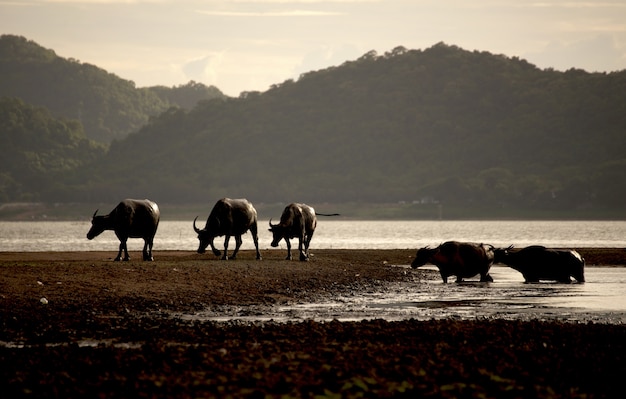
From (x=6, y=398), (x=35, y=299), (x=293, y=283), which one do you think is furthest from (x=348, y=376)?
(x=293, y=283)

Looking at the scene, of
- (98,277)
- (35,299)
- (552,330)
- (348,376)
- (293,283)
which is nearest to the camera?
(348,376)

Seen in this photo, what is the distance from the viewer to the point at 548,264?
36531 mm

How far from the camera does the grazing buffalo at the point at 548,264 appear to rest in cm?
3612

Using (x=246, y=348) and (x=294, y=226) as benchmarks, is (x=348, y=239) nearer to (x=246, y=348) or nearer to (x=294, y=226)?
(x=294, y=226)

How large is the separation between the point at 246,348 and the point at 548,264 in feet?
63.6

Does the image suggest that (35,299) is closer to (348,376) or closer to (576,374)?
(348,376)

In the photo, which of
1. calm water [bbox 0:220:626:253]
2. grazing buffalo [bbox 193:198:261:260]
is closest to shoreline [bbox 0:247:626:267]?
grazing buffalo [bbox 193:198:261:260]

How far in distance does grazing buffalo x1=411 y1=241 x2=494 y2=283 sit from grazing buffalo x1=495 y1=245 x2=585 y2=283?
1043 mm

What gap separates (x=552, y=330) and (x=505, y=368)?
440 centimetres

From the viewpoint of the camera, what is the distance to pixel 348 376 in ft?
56.2

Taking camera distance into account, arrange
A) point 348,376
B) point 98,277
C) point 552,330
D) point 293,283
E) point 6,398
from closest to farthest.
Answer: point 6,398 → point 348,376 → point 552,330 → point 98,277 → point 293,283

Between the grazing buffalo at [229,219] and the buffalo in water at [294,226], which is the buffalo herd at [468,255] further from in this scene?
the buffalo in water at [294,226]

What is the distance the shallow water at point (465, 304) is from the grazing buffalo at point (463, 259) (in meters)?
0.49

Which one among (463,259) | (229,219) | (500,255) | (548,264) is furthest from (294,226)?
(548,264)
